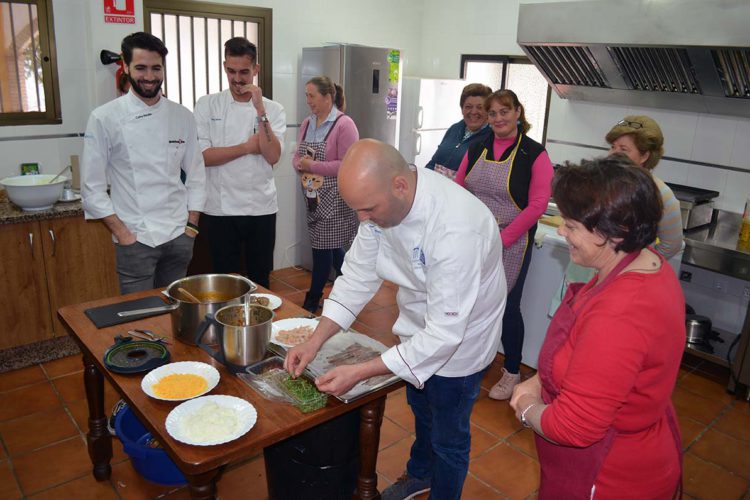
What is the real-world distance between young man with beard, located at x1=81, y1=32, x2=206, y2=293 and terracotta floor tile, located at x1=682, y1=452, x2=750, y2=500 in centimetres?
252

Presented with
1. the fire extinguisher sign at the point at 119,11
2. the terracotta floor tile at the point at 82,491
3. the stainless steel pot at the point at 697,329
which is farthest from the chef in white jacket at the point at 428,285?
the fire extinguisher sign at the point at 119,11

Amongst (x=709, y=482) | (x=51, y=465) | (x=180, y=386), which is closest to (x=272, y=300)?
(x=180, y=386)

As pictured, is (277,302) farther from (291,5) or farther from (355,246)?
(291,5)

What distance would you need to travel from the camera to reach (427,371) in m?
1.68

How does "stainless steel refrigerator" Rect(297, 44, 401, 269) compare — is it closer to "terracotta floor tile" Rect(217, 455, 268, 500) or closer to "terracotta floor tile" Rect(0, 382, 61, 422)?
"terracotta floor tile" Rect(0, 382, 61, 422)

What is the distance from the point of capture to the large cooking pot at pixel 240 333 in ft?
5.76

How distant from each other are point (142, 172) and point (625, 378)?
7.35 ft

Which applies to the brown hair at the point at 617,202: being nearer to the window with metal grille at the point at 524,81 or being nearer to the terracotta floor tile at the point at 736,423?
the terracotta floor tile at the point at 736,423

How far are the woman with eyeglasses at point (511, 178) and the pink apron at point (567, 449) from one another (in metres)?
1.41

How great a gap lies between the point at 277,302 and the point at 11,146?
8.00 ft

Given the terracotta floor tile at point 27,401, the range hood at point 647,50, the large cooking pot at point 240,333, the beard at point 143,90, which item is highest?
the range hood at point 647,50

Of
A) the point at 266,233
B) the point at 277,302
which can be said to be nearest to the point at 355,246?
the point at 277,302

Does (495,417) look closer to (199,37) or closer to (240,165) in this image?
(240,165)

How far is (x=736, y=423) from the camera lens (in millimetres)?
3141
